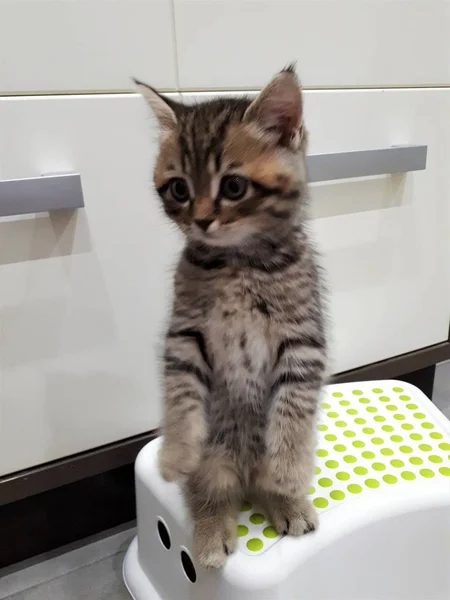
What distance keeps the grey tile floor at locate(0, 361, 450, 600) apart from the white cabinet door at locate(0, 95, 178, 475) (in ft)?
0.59

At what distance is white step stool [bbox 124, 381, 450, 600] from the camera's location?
607 mm

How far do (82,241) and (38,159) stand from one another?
0.40ft

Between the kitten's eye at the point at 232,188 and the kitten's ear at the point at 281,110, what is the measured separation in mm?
59

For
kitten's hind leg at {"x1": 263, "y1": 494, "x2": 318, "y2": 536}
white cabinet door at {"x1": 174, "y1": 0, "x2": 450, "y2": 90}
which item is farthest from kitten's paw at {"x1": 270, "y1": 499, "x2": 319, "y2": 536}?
white cabinet door at {"x1": 174, "y1": 0, "x2": 450, "y2": 90}

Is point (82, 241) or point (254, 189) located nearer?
point (254, 189)

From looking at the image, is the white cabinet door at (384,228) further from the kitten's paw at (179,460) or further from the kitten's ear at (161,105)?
the kitten's paw at (179,460)

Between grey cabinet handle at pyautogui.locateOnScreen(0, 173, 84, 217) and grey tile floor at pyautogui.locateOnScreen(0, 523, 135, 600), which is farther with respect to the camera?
grey tile floor at pyautogui.locateOnScreen(0, 523, 135, 600)

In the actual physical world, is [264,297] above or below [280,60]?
below

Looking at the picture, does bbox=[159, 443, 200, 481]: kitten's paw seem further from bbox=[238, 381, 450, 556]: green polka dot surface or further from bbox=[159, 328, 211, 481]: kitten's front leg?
bbox=[238, 381, 450, 556]: green polka dot surface

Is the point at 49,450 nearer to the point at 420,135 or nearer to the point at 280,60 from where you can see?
the point at 280,60

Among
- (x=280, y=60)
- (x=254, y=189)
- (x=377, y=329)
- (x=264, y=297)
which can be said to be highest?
(x=280, y=60)

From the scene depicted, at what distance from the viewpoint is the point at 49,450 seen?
32.6 inches

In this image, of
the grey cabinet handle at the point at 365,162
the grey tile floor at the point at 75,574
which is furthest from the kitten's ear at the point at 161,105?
the grey tile floor at the point at 75,574

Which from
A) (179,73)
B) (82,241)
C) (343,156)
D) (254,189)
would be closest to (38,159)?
(82,241)
